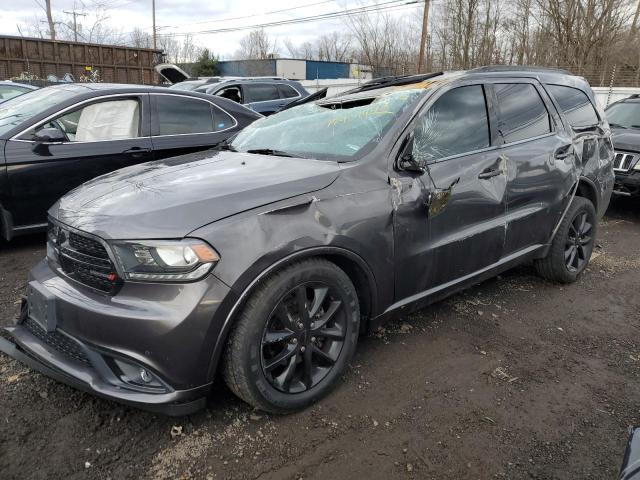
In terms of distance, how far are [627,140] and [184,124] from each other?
5.99 meters

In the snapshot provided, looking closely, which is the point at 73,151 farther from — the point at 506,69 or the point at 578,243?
the point at 578,243

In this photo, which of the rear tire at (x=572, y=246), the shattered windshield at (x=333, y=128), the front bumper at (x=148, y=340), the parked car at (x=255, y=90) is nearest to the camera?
the front bumper at (x=148, y=340)

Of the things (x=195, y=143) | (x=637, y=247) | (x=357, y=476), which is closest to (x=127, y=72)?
(x=195, y=143)

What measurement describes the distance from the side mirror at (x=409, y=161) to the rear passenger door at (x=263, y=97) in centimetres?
844

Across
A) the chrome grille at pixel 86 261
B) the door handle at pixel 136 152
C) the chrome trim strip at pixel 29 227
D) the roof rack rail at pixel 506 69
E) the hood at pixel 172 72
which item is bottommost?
the chrome trim strip at pixel 29 227

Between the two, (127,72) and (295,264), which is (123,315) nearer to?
(295,264)

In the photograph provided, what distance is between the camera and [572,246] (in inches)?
172

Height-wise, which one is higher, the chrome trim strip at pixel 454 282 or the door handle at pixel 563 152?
the door handle at pixel 563 152

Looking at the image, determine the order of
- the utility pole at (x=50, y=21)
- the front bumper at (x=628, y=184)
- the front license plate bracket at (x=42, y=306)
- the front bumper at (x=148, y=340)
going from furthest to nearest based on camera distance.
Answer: the utility pole at (x=50, y=21), the front bumper at (x=628, y=184), the front license plate bracket at (x=42, y=306), the front bumper at (x=148, y=340)

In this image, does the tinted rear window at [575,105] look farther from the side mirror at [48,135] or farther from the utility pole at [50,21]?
the utility pole at [50,21]

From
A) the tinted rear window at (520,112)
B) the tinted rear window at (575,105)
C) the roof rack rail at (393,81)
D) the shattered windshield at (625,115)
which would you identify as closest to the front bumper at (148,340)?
the roof rack rail at (393,81)

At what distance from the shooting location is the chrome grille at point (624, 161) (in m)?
6.80

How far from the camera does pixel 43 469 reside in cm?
215

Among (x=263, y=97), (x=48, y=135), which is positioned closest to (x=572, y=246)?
(x=48, y=135)
